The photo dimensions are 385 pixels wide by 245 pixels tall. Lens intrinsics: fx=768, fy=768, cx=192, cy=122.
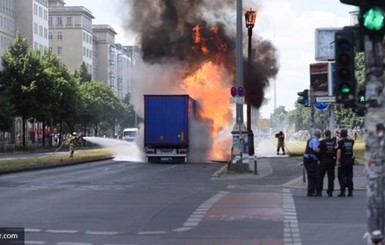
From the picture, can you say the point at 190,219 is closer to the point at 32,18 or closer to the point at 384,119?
the point at 384,119

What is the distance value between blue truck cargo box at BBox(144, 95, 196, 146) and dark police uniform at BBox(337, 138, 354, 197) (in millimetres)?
20739

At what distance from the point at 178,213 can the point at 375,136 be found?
300 inches

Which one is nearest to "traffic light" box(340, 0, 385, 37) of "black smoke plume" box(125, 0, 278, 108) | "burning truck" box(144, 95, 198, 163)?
"burning truck" box(144, 95, 198, 163)

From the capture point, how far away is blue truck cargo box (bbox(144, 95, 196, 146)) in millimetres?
39656

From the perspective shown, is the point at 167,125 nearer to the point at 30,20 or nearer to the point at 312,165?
the point at 312,165

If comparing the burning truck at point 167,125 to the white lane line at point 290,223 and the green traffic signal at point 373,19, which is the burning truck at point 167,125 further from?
the green traffic signal at point 373,19

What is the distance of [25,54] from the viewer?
2904 inches

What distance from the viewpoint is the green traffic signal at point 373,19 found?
823cm

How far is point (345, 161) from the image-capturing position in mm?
19094

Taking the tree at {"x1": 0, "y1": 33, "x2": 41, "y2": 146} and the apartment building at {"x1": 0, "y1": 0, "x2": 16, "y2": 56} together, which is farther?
the apartment building at {"x1": 0, "y1": 0, "x2": 16, "y2": 56}

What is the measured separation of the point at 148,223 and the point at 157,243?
240 cm

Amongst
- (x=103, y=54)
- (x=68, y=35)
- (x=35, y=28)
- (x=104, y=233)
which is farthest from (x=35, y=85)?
(x=103, y=54)

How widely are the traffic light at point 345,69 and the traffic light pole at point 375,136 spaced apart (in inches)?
9.8

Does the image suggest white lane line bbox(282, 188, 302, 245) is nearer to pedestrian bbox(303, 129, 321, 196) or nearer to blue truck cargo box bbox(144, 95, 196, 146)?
pedestrian bbox(303, 129, 321, 196)
